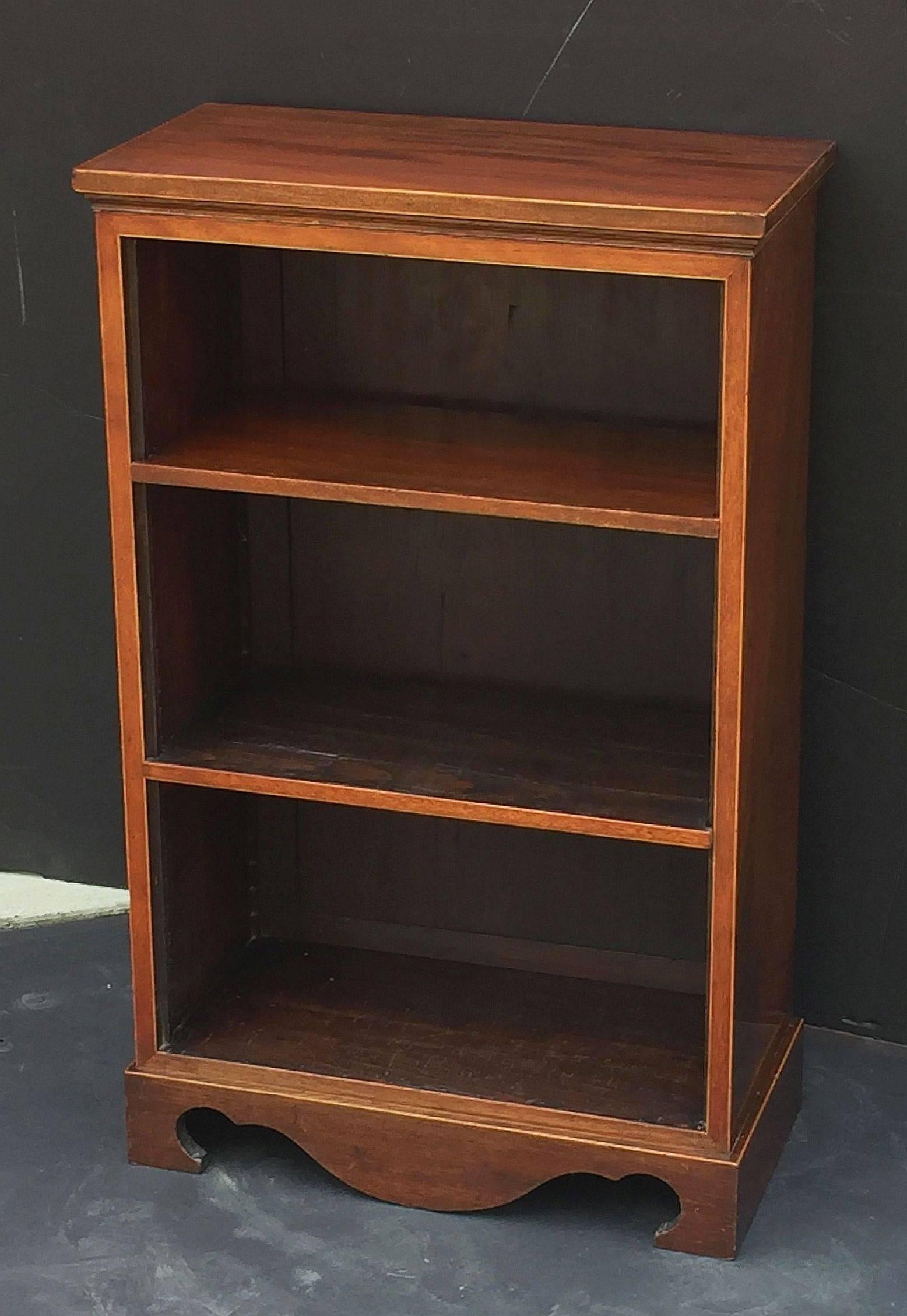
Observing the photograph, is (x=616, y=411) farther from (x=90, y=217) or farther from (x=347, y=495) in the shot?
(x=90, y=217)

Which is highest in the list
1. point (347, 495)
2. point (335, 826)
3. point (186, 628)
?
point (347, 495)

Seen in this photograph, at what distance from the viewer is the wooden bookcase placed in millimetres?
2459

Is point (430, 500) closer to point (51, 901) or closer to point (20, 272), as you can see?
point (20, 272)

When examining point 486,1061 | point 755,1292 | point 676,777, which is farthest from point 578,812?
point 755,1292

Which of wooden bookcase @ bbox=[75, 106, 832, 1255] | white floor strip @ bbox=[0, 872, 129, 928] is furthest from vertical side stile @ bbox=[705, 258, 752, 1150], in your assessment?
white floor strip @ bbox=[0, 872, 129, 928]

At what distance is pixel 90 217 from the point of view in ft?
10.1

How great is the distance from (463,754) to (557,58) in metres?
0.92

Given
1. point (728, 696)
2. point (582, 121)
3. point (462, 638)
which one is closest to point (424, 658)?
point (462, 638)

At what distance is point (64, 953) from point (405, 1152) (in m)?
0.85

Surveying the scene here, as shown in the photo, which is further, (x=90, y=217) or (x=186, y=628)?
(x=90, y=217)

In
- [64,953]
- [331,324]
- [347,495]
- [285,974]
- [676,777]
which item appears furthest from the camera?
[64,953]

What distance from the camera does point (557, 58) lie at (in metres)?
2.80

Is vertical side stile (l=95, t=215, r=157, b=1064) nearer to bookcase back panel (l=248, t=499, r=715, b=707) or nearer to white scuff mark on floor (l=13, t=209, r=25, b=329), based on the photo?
bookcase back panel (l=248, t=499, r=715, b=707)

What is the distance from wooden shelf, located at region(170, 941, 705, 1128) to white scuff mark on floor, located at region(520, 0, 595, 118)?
3.99 ft
